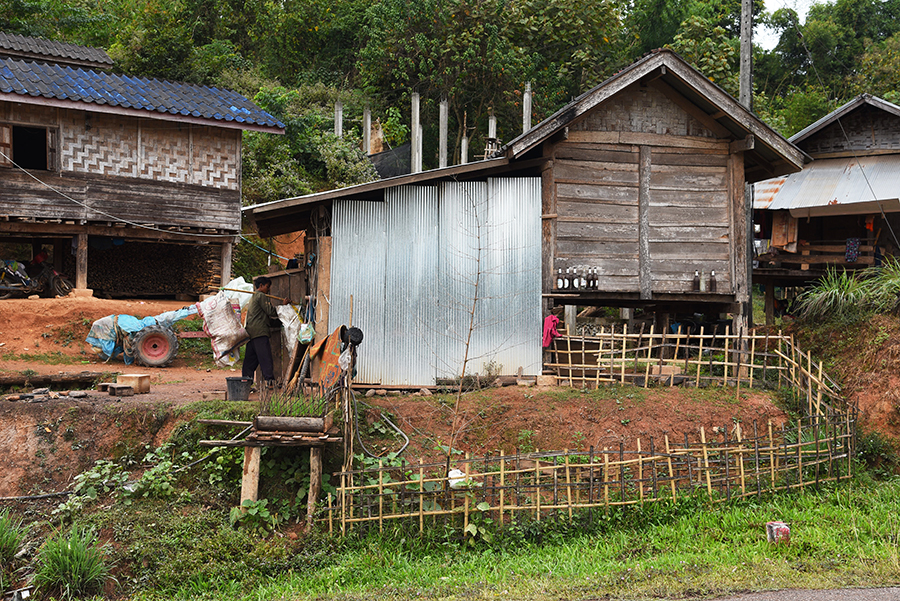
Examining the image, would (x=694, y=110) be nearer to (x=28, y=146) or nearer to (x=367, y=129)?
(x=367, y=129)

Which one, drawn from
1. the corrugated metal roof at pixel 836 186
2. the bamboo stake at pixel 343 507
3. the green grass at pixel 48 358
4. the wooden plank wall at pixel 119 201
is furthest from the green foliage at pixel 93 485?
the corrugated metal roof at pixel 836 186

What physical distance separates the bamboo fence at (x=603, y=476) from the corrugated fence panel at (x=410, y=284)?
8.42 ft

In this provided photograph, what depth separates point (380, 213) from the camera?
40.6ft

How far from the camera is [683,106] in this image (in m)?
13.3

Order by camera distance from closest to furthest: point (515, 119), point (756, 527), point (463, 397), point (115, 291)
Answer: point (756, 527) → point (463, 397) → point (115, 291) → point (515, 119)

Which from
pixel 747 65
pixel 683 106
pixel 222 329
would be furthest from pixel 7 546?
pixel 747 65

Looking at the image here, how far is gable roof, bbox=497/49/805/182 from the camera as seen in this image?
1227 centimetres

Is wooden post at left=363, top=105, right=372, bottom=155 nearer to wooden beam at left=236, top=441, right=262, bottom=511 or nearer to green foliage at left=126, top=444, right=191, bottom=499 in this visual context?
green foliage at left=126, top=444, right=191, bottom=499

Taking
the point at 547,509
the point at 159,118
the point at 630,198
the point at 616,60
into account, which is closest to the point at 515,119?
the point at 616,60

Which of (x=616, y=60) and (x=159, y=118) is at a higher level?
(x=616, y=60)

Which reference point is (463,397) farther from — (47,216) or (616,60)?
(616,60)

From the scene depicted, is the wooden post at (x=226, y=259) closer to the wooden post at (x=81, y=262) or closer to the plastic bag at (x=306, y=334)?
the wooden post at (x=81, y=262)

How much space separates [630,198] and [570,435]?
4.73m

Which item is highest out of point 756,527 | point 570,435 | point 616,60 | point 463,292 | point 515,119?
point 616,60
